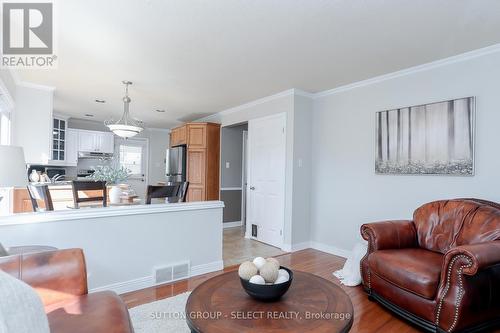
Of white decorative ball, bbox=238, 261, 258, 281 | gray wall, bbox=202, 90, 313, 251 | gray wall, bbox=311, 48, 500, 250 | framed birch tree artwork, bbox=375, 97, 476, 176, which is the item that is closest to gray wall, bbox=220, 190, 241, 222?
gray wall, bbox=202, 90, 313, 251

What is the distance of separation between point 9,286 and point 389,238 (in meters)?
2.65

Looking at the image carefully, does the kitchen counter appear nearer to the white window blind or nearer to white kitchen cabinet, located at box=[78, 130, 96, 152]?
the white window blind

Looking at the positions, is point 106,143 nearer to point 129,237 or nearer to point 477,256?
point 129,237

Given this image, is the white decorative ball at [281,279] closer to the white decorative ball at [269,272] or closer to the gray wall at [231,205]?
the white decorative ball at [269,272]

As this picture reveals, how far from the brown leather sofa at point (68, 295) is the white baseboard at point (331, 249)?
3.05 meters

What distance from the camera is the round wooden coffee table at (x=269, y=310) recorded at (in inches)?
46.2

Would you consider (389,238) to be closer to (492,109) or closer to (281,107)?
(492,109)

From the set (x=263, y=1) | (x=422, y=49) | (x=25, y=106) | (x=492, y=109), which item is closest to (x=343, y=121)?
(x=422, y=49)

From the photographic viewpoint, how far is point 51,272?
4.87ft

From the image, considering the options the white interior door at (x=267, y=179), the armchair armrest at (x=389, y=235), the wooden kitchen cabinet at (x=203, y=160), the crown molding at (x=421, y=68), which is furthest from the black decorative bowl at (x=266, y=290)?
the wooden kitchen cabinet at (x=203, y=160)

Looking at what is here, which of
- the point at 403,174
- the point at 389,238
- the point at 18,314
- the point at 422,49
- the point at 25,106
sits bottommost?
the point at 389,238

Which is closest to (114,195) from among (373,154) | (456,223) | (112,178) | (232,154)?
(112,178)

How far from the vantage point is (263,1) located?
76.7 inches

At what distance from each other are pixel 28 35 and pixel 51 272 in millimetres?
2239
